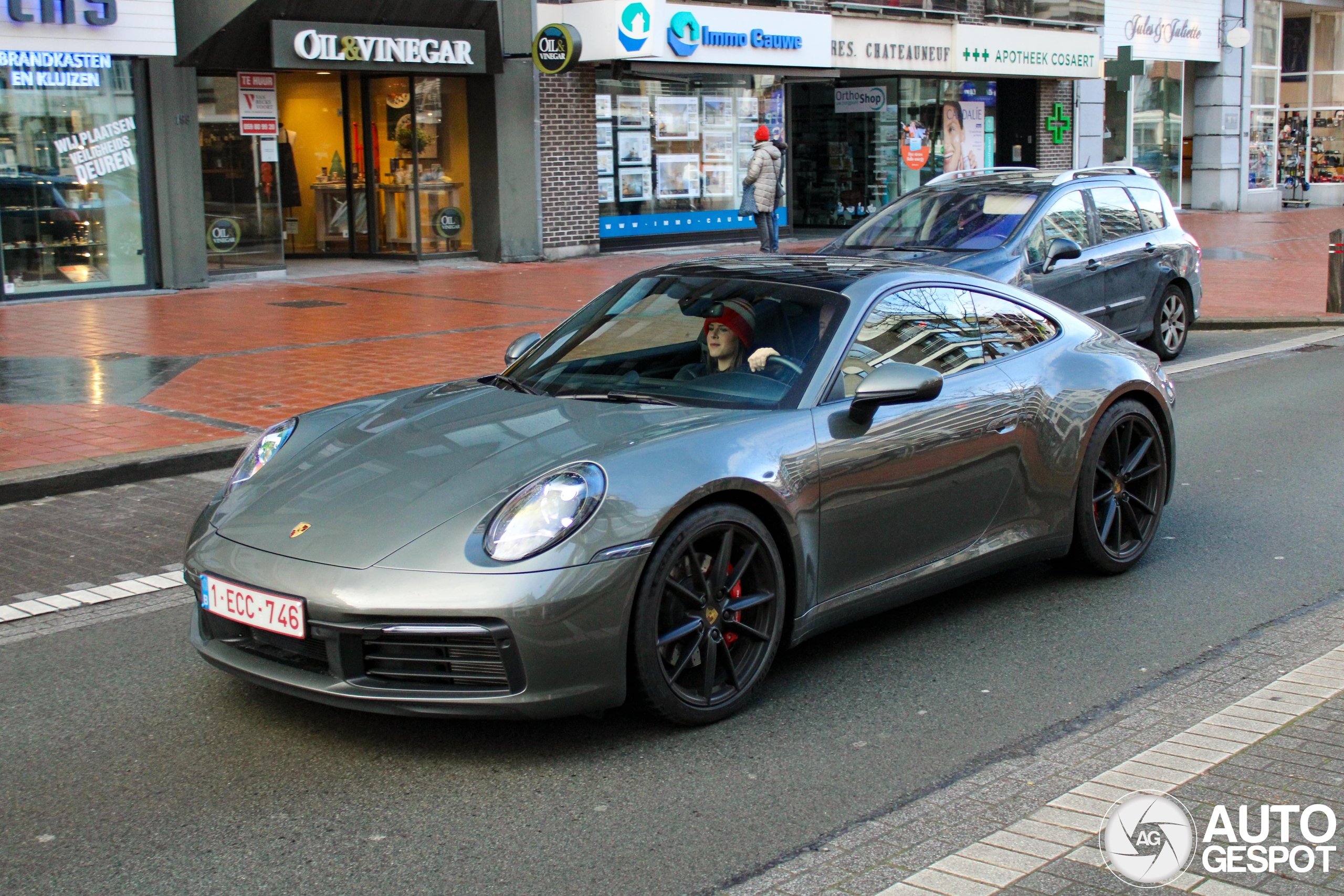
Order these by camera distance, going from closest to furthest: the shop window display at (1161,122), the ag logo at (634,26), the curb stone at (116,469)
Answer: the curb stone at (116,469), the ag logo at (634,26), the shop window display at (1161,122)

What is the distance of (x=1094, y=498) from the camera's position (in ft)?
19.1

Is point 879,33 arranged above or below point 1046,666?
above

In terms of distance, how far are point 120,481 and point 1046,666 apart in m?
5.44

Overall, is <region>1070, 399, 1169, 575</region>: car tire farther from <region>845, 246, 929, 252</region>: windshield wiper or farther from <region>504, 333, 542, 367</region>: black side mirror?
<region>845, 246, 929, 252</region>: windshield wiper

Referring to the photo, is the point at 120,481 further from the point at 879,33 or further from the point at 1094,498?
the point at 879,33

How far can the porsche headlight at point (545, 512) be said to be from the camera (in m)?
3.96

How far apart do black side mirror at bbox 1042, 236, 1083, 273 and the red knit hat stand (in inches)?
239

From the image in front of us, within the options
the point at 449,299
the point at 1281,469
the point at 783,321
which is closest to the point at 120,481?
the point at 783,321

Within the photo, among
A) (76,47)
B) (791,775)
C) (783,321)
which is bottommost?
(791,775)

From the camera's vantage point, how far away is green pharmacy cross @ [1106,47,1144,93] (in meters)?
30.5

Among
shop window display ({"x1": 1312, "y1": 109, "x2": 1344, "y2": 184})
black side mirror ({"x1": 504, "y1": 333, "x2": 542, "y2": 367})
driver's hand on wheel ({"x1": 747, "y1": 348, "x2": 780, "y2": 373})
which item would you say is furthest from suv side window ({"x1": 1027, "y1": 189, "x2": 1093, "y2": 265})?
shop window display ({"x1": 1312, "y1": 109, "x2": 1344, "y2": 184})

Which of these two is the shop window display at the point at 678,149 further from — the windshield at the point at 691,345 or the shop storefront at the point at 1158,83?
the windshield at the point at 691,345

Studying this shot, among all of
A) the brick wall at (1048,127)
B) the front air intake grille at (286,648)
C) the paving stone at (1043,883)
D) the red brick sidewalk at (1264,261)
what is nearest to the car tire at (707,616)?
the front air intake grille at (286,648)

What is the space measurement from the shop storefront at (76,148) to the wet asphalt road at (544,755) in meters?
11.2
